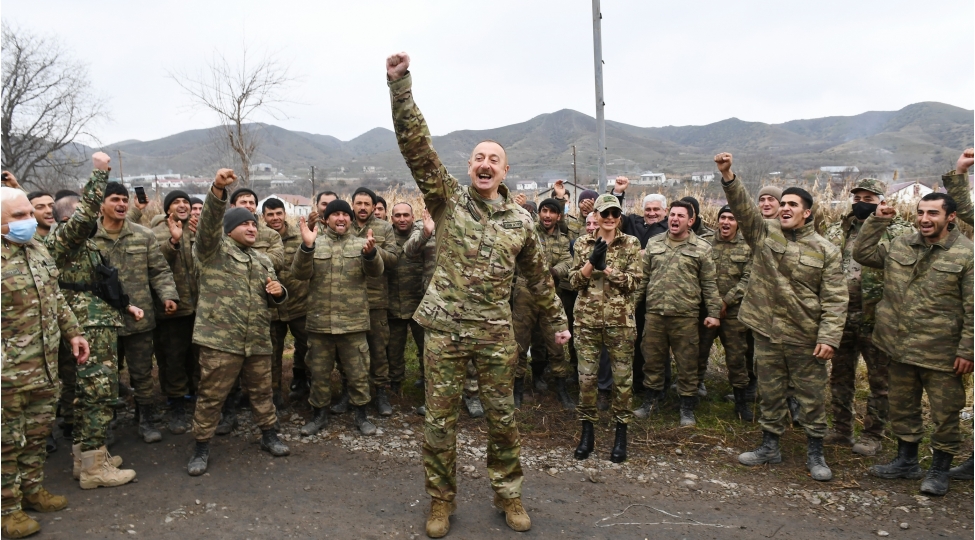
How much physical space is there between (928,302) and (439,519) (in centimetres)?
386

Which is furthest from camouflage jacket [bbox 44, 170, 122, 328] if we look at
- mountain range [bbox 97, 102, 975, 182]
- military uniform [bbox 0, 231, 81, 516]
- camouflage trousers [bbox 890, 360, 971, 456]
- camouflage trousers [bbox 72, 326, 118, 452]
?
mountain range [bbox 97, 102, 975, 182]

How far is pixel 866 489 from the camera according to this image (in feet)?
14.6

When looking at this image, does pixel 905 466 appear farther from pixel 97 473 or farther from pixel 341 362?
pixel 97 473

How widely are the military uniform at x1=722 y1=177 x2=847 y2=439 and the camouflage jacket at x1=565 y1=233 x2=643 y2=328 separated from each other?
904 mm

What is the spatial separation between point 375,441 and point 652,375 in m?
2.85

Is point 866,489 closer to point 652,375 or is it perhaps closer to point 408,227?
point 652,375

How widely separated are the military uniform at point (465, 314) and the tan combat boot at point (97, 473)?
2.43 metres

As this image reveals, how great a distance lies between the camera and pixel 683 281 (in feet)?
19.0

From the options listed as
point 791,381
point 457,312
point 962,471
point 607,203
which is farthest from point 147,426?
point 962,471

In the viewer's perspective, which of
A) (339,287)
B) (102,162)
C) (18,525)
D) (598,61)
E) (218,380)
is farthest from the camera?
(598,61)

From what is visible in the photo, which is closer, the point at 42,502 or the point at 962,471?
the point at 42,502

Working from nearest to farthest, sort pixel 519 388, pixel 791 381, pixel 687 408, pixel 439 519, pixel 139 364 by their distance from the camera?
pixel 439 519 → pixel 791 381 → pixel 139 364 → pixel 687 408 → pixel 519 388

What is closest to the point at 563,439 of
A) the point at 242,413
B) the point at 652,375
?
the point at 652,375

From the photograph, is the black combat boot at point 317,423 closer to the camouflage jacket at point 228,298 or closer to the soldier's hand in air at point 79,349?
the camouflage jacket at point 228,298
